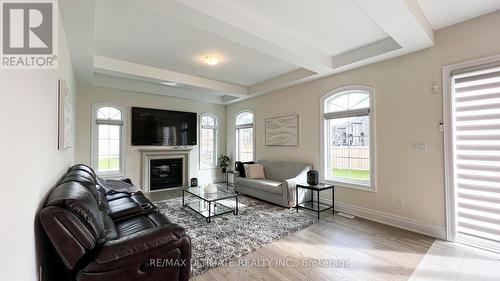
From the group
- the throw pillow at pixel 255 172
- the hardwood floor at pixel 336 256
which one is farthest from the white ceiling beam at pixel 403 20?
the throw pillow at pixel 255 172

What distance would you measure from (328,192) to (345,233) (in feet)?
4.19

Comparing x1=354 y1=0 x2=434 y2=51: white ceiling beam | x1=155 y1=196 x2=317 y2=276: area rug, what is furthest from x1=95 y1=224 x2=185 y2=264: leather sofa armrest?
x1=354 y1=0 x2=434 y2=51: white ceiling beam

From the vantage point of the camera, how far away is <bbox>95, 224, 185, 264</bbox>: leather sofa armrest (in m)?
1.48

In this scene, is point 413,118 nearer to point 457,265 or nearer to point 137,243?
point 457,265

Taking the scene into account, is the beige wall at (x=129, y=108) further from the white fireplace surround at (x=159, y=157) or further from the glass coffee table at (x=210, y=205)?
the glass coffee table at (x=210, y=205)

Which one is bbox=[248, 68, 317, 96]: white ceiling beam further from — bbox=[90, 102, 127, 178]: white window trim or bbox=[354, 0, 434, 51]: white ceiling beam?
bbox=[90, 102, 127, 178]: white window trim

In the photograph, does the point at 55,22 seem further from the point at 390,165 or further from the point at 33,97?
the point at 390,165

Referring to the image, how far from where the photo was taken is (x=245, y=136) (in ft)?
22.4

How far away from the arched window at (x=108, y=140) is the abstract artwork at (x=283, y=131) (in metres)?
3.73

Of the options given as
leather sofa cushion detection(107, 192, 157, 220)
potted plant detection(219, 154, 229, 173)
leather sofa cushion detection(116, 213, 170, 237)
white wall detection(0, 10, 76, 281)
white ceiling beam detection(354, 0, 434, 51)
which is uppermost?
white ceiling beam detection(354, 0, 434, 51)

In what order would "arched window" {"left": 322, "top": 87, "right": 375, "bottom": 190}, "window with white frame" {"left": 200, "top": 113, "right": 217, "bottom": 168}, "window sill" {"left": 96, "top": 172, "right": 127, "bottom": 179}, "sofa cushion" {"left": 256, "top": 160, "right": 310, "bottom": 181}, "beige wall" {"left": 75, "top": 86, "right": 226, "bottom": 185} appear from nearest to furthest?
1. "arched window" {"left": 322, "top": 87, "right": 375, "bottom": 190}
2. "sofa cushion" {"left": 256, "top": 160, "right": 310, "bottom": 181}
3. "beige wall" {"left": 75, "top": 86, "right": 226, "bottom": 185}
4. "window sill" {"left": 96, "top": 172, "right": 127, "bottom": 179}
5. "window with white frame" {"left": 200, "top": 113, "right": 217, "bottom": 168}

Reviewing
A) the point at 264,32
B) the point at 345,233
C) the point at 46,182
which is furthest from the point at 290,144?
the point at 46,182

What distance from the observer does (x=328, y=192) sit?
4.43m

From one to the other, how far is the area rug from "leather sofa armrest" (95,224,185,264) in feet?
2.46
